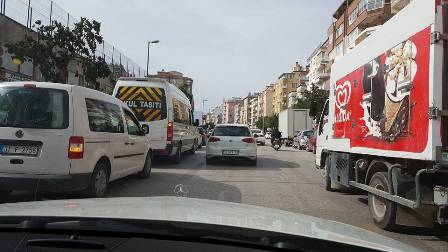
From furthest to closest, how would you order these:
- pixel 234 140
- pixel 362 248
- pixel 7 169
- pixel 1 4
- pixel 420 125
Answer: pixel 1 4, pixel 234 140, pixel 7 169, pixel 420 125, pixel 362 248

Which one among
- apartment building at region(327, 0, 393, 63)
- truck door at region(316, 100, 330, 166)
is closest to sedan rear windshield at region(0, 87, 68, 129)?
truck door at region(316, 100, 330, 166)

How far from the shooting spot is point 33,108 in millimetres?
7809

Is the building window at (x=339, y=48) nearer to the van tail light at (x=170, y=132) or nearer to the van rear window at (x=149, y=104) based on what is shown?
the van tail light at (x=170, y=132)

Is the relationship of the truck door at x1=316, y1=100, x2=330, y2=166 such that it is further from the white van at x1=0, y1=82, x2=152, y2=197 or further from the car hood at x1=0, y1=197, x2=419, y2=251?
the car hood at x1=0, y1=197, x2=419, y2=251

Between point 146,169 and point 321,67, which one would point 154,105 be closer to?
point 146,169

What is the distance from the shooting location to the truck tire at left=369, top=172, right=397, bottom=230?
7069 mm

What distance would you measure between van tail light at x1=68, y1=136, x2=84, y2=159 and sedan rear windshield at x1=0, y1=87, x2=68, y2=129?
241 mm

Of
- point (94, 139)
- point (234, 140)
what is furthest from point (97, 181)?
point (234, 140)

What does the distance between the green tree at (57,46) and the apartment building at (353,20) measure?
25953 millimetres

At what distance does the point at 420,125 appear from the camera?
6.31 m

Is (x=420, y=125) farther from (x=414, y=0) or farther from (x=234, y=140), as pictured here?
(x=234, y=140)

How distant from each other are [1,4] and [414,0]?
19718 mm

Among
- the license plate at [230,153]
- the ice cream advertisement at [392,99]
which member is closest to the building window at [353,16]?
the license plate at [230,153]

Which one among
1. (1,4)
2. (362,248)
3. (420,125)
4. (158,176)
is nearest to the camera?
(362,248)
